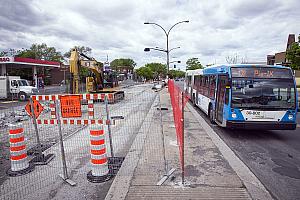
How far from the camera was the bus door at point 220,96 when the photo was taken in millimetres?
8283

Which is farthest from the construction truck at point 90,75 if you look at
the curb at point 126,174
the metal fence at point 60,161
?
the curb at point 126,174

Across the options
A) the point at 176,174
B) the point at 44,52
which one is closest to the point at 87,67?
the point at 176,174

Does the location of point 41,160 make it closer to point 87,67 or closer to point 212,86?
point 212,86

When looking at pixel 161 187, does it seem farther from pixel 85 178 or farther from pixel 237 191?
pixel 85 178

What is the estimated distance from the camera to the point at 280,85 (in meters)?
7.40

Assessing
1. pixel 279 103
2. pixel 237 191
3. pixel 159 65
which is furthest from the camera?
pixel 159 65

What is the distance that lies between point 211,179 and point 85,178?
8.55ft

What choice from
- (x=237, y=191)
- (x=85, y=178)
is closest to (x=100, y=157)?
(x=85, y=178)

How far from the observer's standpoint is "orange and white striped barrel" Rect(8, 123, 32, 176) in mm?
5000

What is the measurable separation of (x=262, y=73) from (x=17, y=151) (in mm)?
7595

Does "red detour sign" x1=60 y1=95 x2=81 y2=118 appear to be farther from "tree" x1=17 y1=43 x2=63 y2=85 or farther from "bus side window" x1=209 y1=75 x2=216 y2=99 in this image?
"tree" x1=17 y1=43 x2=63 y2=85

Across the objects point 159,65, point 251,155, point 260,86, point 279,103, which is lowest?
point 251,155

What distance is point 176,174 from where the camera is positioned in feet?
15.3

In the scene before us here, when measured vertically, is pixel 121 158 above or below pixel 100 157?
below
